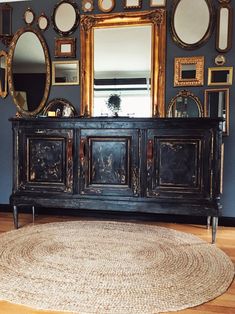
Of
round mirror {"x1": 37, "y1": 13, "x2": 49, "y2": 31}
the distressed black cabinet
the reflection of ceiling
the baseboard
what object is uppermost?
round mirror {"x1": 37, "y1": 13, "x2": 49, "y2": 31}

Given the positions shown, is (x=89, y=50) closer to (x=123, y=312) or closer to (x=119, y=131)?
(x=119, y=131)

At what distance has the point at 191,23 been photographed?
331cm

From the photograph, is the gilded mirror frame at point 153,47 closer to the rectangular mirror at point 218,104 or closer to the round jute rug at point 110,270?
the rectangular mirror at point 218,104

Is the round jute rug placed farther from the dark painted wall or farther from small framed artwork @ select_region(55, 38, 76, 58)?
small framed artwork @ select_region(55, 38, 76, 58)

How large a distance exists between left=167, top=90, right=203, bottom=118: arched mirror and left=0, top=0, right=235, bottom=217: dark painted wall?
0.18 feet

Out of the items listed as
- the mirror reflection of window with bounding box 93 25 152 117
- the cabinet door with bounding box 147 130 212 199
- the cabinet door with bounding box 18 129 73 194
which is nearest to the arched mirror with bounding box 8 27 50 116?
the mirror reflection of window with bounding box 93 25 152 117

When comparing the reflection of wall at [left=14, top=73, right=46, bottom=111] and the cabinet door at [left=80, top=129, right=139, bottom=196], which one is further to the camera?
the reflection of wall at [left=14, top=73, right=46, bottom=111]

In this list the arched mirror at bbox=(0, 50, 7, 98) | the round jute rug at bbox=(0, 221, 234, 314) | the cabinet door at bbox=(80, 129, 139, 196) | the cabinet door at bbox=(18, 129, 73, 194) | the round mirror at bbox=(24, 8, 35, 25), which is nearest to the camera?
the round jute rug at bbox=(0, 221, 234, 314)

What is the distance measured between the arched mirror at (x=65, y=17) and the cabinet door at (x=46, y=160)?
3.92ft

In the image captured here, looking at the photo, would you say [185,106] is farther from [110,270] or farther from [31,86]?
[110,270]

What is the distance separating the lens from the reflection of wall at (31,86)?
370cm

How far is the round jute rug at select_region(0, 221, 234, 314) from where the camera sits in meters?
1.75

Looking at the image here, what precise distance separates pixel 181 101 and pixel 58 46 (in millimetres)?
1342

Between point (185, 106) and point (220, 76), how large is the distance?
1.33 ft
